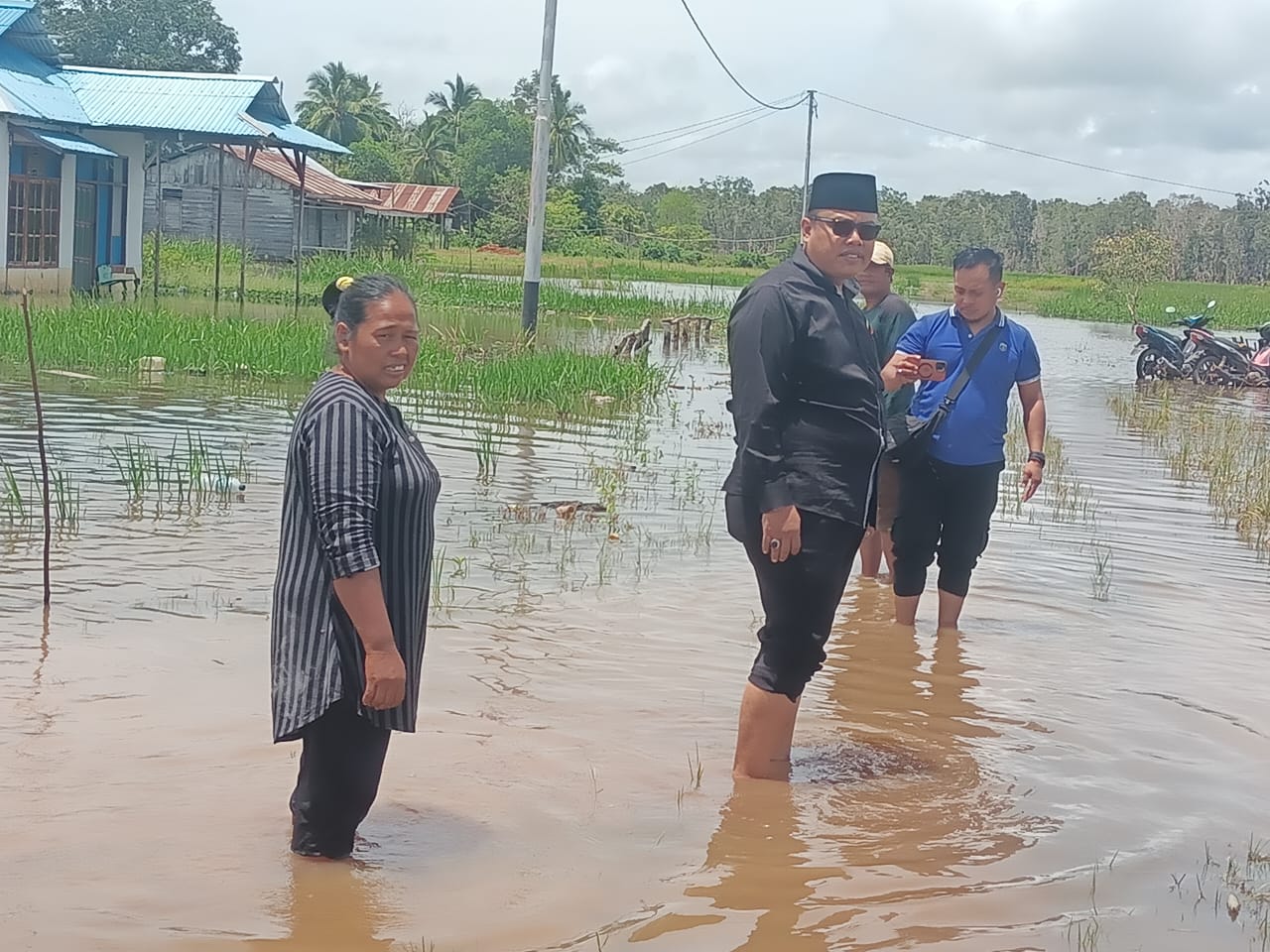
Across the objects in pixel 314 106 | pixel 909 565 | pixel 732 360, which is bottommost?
pixel 909 565

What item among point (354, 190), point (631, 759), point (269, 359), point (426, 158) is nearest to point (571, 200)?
point (426, 158)

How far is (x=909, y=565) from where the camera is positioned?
21.2ft

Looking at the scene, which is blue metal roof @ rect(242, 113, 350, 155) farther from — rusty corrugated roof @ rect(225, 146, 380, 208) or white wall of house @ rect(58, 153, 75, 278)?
rusty corrugated roof @ rect(225, 146, 380, 208)

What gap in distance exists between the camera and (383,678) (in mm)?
3303

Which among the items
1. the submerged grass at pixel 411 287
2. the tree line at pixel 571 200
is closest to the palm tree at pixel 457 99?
the tree line at pixel 571 200

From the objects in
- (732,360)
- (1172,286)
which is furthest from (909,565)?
(1172,286)

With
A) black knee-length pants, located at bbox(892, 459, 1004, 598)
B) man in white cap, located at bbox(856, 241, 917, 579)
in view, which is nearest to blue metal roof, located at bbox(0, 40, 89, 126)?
man in white cap, located at bbox(856, 241, 917, 579)

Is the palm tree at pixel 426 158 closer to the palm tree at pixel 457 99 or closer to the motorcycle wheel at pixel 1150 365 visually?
the palm tree at pixel 457 99

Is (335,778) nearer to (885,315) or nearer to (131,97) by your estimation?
(885,315)

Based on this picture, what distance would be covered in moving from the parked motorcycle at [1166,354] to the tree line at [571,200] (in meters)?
25.3

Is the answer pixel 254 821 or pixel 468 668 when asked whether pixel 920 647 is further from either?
pixel 254 821

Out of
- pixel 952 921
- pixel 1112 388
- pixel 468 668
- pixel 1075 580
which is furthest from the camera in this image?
pixel 1112 388

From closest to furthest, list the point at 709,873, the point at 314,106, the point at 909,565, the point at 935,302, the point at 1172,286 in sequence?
the point at 709,873, the point at 909,565, the point at 935,302, the point at 1172,286, the point at 314,106

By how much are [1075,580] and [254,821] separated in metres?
5.28
